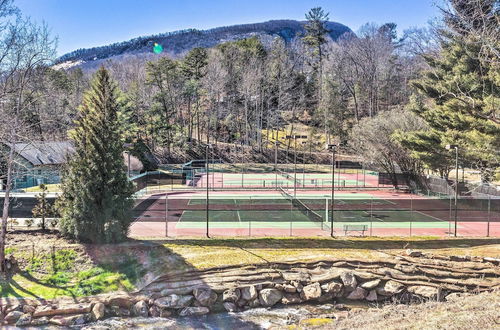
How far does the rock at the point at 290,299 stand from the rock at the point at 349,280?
2.04 metres

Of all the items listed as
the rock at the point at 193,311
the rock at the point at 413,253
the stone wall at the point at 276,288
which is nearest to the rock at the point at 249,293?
the stone wall at the point at 276,288

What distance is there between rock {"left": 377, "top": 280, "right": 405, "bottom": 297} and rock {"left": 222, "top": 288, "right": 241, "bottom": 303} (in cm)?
582

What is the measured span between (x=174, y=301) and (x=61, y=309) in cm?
409

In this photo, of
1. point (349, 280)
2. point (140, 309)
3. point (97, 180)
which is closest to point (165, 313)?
point (140, 309)

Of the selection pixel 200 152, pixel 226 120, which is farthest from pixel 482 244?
pixel 226 120

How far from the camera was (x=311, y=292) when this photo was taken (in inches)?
653

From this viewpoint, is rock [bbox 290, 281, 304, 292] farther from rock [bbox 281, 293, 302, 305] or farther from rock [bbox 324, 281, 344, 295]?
rock [bbox 324, 281, 344, 295]

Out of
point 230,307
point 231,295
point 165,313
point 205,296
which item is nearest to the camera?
point 165,313

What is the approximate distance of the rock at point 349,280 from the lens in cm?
1694

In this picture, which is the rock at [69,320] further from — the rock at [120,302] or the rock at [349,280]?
the rock at [349,280]

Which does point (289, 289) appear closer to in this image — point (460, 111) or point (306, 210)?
point (306, 210)

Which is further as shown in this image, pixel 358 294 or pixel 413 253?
pixel 413 253

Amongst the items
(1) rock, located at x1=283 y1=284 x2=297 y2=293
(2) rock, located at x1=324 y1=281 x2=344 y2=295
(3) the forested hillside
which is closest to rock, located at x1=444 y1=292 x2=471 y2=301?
(2) rock, located at x1=324 y1=281 x2=344 y2=295

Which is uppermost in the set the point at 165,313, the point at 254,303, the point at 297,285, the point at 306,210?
the point at 306,210
